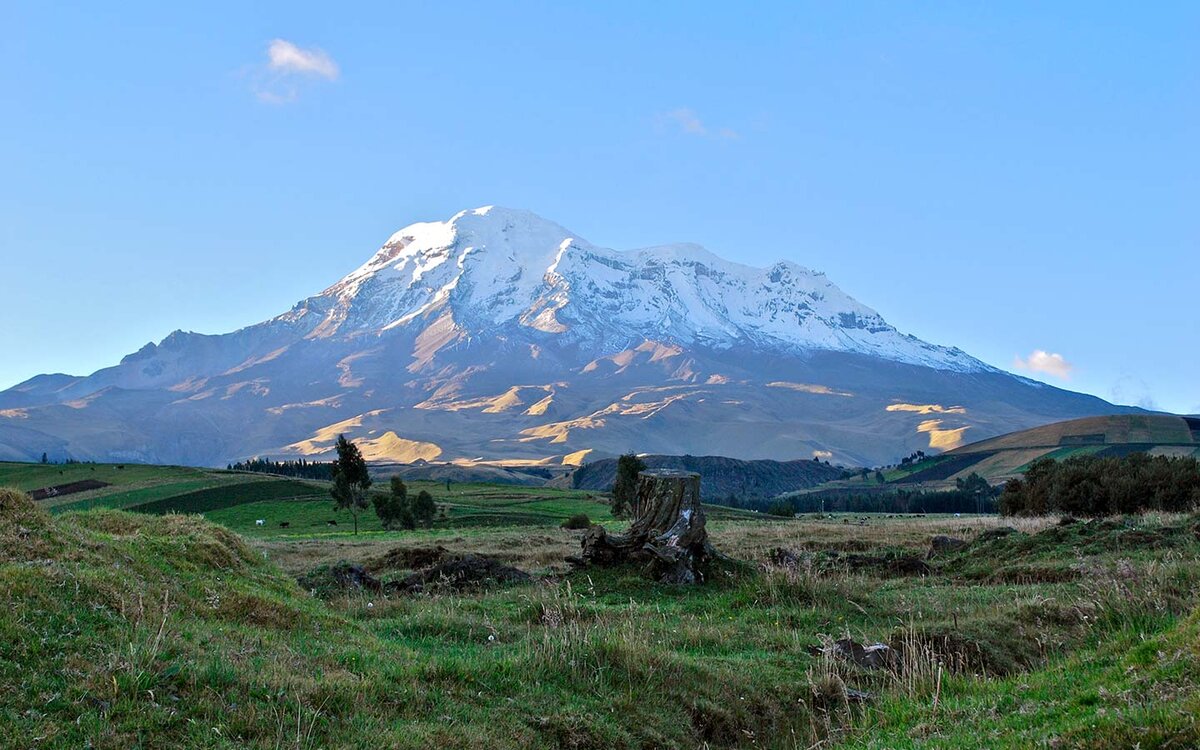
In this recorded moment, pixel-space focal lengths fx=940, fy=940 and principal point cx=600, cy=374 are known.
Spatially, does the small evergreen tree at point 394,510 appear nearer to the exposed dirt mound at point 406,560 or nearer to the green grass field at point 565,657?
the exposed dirt mound at point 406,560

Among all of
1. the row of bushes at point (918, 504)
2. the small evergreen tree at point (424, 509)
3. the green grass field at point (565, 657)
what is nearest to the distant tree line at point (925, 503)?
the row of bushes at point (918, 504)

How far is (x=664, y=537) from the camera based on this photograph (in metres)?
21.6

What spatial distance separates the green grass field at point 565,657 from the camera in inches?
344

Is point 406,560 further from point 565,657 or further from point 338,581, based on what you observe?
point 565,657

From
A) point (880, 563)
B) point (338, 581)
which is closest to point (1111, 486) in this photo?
point (880, 563)

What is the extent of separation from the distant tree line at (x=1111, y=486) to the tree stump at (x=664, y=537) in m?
21.0

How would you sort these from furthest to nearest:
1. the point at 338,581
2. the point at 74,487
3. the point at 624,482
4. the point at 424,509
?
the point at 74,487, the point at 424,509, the point at 624,482, the point at 338,581

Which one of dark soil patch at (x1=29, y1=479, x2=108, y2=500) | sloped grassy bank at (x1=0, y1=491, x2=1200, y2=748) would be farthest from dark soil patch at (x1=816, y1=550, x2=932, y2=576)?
dark soil patch at (x1=29, y1=479, x2=108, y2=500)

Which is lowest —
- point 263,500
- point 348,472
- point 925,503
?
point 925,503

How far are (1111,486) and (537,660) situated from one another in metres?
34.4

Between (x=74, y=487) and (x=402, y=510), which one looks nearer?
(x=402, y=510)

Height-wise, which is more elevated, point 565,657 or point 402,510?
point 565,657

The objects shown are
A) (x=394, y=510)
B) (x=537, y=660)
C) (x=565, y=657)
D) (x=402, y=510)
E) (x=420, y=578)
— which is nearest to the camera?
(x=537, y=660)

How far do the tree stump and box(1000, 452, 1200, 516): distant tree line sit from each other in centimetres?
2103
